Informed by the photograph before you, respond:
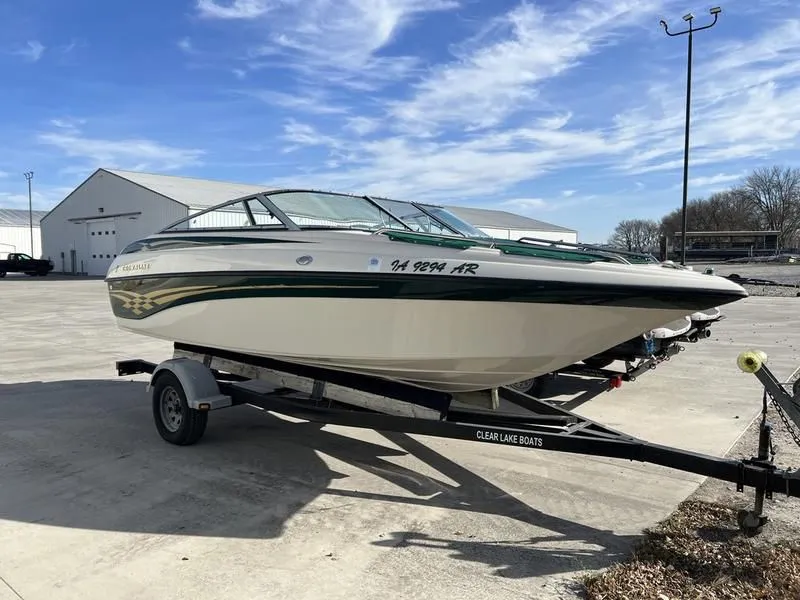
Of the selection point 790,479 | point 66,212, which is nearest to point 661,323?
point 790,479

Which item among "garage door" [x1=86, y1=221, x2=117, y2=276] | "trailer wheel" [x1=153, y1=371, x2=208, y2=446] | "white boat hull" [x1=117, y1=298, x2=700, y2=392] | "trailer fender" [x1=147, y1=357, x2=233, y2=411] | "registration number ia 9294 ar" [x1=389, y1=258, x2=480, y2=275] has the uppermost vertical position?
"garage door" [x1=86, y1=221, x2=117, y2=276]

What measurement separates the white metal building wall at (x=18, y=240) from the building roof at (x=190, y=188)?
24.0 m

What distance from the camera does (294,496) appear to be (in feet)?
13.3

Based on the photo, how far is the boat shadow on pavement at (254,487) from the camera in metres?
3.43

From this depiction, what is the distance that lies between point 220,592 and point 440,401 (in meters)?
1.89

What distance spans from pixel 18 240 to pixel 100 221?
26.3 meters

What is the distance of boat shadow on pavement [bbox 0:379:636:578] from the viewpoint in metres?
3.43

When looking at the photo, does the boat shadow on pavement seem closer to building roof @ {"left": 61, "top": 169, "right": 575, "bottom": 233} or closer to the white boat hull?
the white boat hull

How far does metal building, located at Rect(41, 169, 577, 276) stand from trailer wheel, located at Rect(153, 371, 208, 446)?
2620 cm

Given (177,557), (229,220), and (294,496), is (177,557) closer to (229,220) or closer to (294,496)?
(294,496)

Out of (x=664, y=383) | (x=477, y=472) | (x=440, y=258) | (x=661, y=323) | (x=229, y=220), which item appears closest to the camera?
(x=661, y=323)

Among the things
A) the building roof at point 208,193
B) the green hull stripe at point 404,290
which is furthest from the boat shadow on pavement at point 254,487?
the building roof at point 208,193

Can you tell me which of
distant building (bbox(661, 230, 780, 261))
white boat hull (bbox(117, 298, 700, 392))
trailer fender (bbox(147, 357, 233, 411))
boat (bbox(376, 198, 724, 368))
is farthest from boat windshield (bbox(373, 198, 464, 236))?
distant building (bbox(661, 230, 780, 261))

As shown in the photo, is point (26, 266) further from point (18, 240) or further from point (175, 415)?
point (175, 415)
